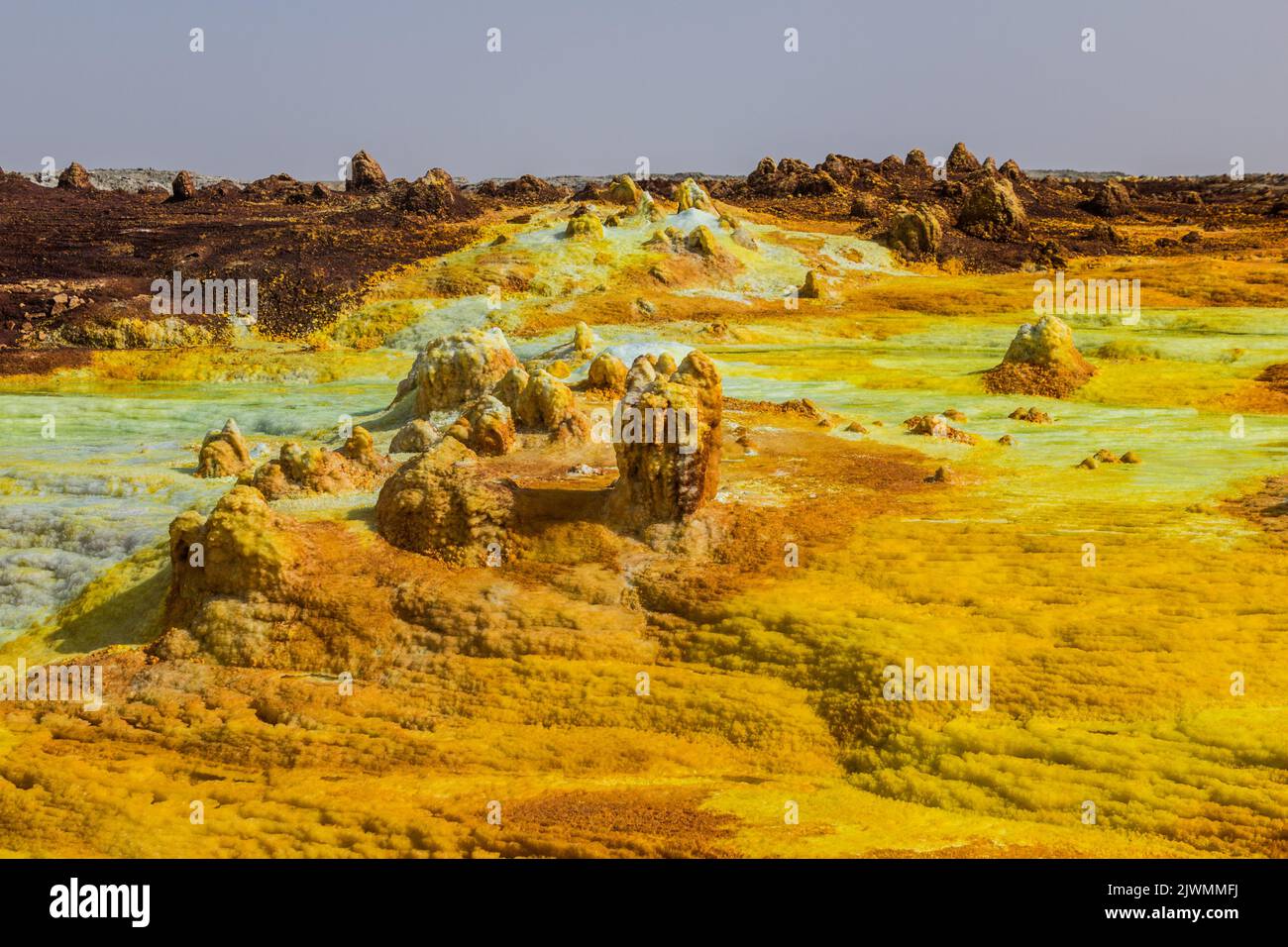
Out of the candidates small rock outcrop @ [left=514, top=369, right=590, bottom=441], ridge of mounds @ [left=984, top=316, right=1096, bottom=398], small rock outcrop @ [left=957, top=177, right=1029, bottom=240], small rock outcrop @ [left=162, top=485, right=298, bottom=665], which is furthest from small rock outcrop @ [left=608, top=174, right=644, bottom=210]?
small rock outcrop @ [left=162, top=485, right=298, bottom=665]

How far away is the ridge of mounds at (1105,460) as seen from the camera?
24.9 m

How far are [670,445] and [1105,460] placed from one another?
38.1ft

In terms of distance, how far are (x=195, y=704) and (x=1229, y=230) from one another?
86.5 meters

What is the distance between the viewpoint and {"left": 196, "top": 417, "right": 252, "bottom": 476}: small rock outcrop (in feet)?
92.9

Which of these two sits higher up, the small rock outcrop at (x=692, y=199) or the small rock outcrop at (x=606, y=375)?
the small rock outcrop at (x=692, y=199)

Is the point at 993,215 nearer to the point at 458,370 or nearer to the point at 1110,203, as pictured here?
the point at 1110,203

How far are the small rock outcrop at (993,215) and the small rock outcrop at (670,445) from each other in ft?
203

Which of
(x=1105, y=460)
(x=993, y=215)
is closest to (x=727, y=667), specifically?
(x=1105, y=460)

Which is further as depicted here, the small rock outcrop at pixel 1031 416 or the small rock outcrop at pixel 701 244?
the small rock outcrop at pixel 701 244

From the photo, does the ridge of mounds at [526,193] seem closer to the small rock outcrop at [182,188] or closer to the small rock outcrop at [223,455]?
the small rock outcrop at [182,188]

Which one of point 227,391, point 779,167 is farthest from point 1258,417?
point 779,167

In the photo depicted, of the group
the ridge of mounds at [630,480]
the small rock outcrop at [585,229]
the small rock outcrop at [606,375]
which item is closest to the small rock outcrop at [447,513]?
the ridge of mounds at [630,480]

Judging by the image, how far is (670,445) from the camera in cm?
1969

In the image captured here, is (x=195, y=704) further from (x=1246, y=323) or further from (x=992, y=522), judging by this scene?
(x=1246, y=323)
